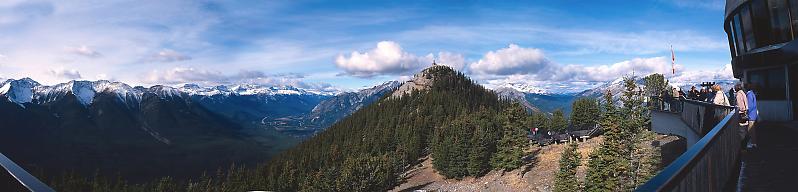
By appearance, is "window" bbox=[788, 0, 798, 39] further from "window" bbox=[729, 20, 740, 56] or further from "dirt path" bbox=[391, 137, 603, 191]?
"dirt path" bbox=[391, 137, 603, 191]

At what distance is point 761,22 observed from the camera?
2805cm

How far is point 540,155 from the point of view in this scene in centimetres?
8325

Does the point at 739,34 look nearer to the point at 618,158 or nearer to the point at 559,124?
the point at 618,158

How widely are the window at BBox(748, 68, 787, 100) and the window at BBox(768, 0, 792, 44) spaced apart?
2.01 metres

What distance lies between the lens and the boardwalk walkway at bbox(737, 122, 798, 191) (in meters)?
9.38

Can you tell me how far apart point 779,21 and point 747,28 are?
3724mm

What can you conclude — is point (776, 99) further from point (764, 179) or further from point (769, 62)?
point (764, 179)

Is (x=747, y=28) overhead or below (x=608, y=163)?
overhead

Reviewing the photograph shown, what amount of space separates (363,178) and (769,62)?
80002 millimetres

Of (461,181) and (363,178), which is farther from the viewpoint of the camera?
(363,178)

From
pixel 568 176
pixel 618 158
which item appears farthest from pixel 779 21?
pixel 568 176

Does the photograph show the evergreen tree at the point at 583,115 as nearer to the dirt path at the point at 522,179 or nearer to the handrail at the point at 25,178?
the dirt path at the point at 522,179

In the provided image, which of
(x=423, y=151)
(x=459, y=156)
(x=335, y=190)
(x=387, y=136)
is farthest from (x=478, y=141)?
(x=387, y=136)

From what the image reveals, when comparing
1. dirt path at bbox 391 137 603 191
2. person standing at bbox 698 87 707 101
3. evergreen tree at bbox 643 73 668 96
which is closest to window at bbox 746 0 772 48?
person standing at bbox 698 87 707 101
